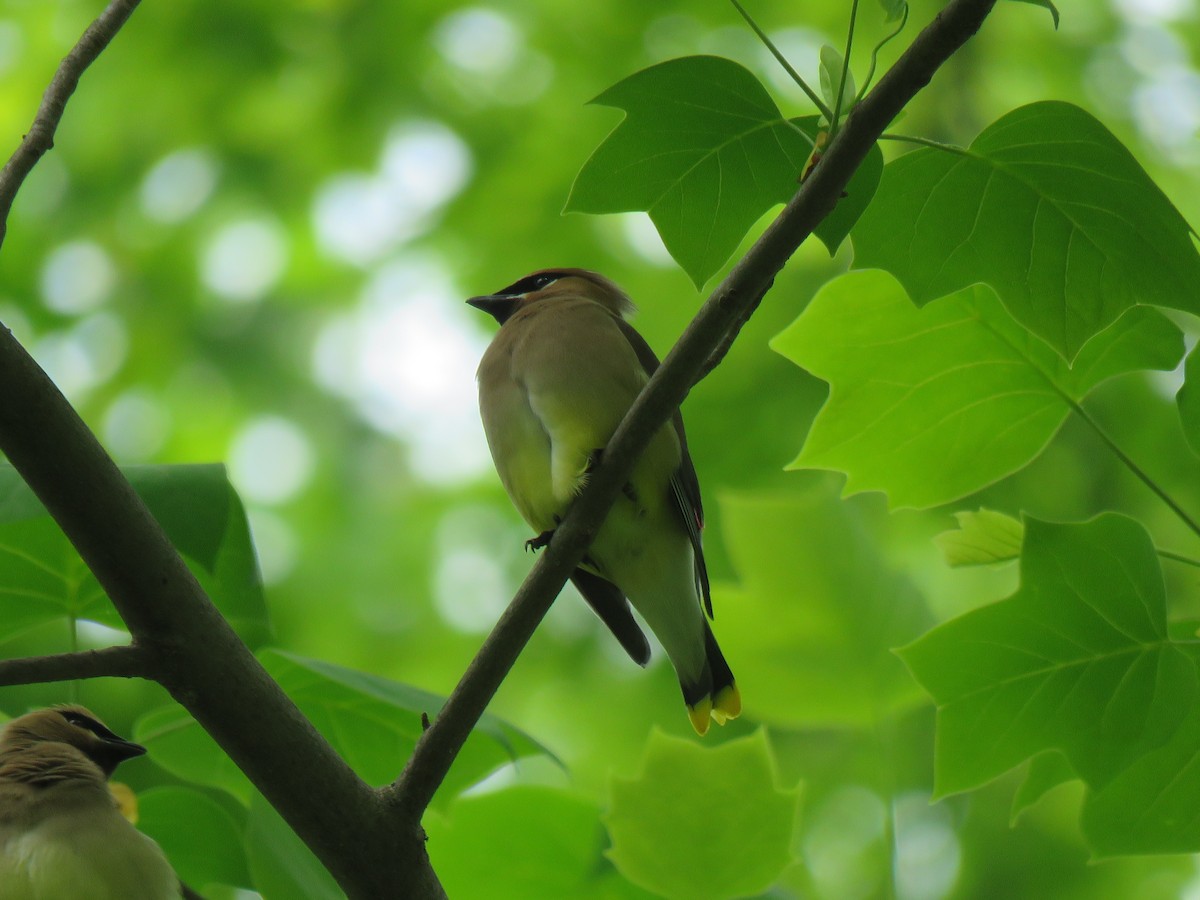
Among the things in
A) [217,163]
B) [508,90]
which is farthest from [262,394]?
[508,90]

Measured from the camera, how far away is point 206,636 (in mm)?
2014

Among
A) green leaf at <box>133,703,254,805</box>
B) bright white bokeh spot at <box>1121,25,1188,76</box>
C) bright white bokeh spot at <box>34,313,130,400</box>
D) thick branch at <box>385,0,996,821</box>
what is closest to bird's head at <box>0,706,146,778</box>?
green leaf at <box>133,703,254,805</box>

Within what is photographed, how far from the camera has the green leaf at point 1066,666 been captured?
2.10 meters

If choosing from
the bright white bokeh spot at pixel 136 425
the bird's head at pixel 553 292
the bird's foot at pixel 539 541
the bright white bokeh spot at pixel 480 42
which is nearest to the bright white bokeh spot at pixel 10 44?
the bright white bokeh spot at pixel 136 425

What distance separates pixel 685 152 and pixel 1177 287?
0.81 meters

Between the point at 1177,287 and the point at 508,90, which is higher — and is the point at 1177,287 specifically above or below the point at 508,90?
below

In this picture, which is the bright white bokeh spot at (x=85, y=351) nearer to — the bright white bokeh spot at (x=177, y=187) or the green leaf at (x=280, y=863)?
the bright white bokeh spot at (x=177, y=187)

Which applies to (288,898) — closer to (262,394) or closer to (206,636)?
(206,636)

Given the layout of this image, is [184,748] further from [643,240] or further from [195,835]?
[643,240]

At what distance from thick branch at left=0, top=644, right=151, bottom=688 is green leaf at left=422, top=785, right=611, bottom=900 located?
0.89 meters

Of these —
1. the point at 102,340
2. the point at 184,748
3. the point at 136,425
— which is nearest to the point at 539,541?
the point at 184,748

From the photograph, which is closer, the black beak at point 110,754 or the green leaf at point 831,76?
the green leaf at point 831,76

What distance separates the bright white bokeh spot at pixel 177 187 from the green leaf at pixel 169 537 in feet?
20.6

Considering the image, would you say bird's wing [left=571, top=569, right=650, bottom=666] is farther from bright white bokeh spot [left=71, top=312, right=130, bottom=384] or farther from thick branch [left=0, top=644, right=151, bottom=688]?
bright white bokeh spot [left=71, top=312, right=130, bottom=384]
